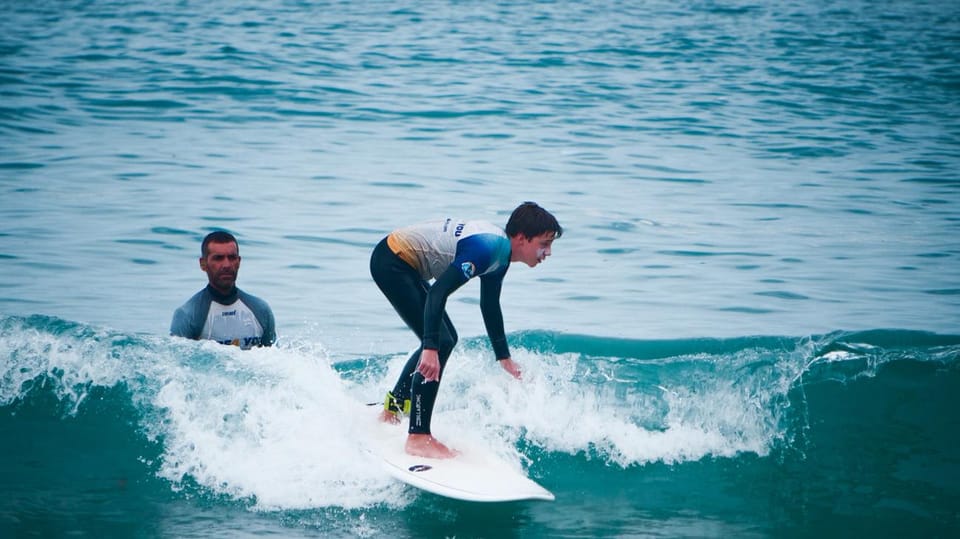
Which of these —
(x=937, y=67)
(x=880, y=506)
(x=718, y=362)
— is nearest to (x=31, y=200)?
(x=718, y=362)

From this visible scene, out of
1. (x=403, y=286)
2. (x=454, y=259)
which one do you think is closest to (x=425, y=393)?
(x=403, y=286)

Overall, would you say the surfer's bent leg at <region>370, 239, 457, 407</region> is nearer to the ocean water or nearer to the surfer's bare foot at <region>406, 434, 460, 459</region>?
the surfer's bare foot at <region>406, 434, 460, 459</region>

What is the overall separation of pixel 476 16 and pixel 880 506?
28.2 meters

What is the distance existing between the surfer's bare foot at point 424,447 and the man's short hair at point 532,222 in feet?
4.25

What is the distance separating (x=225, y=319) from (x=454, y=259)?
159 centimetres

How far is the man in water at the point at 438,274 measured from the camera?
582 centimetres

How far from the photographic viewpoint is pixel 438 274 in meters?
6.42

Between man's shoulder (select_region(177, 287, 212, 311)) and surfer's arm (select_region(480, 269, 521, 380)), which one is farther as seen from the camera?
man's shoulder (select_region(177, 287, 212, 311))

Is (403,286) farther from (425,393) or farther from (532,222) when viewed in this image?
(532,222)

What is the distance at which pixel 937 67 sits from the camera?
1069 inches

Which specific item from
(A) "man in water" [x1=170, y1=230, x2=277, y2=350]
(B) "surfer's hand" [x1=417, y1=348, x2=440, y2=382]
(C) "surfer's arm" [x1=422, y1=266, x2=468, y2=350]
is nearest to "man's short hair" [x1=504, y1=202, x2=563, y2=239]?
(C) "surfer's arm" [x1=422, y1=266, x2=468, y2=350]

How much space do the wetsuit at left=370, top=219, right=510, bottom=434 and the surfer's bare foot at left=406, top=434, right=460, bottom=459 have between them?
0.11 feet

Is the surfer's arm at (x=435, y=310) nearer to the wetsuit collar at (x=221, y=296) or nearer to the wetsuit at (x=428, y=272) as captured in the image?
the wetsuit at (x=428, y=272)

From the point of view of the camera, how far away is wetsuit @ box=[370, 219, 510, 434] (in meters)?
6.04
